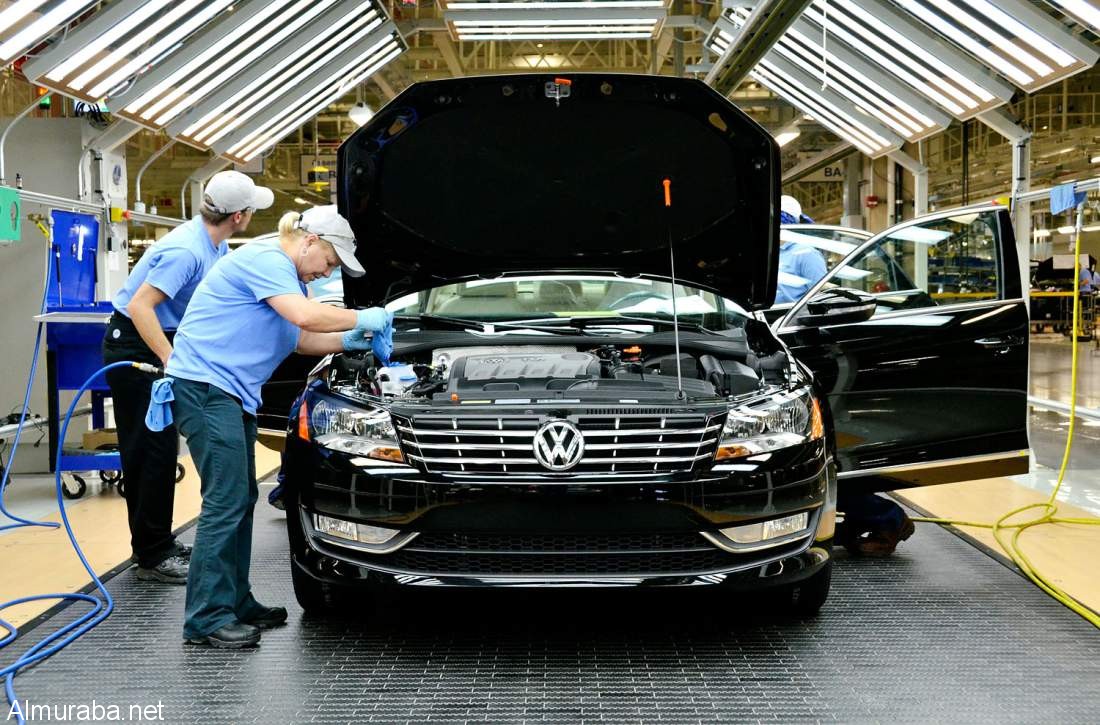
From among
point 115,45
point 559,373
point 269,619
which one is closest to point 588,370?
point 559,373

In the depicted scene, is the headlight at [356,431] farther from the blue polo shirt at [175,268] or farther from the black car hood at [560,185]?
the blue polo shirt at [175,268]

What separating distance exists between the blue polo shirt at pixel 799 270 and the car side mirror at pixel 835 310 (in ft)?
3.43

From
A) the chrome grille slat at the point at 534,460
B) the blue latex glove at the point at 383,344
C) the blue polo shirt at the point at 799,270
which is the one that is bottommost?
the chrome grille slat at the point at 534,460

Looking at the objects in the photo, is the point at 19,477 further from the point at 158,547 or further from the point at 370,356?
the point at 370,356

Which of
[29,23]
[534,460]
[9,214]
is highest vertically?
[29,23]

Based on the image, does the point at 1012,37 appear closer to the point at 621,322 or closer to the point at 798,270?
the point at 798,270

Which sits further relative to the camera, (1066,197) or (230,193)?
(1066,197)

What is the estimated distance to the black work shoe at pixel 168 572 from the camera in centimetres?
431

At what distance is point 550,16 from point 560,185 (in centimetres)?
432

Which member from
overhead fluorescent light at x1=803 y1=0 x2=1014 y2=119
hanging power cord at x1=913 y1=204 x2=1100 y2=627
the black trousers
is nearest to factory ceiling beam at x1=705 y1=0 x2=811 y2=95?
overhead fluorescent light at x1=803 y1=0 x2=1014 y2=119

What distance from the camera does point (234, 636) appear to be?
3449 mm

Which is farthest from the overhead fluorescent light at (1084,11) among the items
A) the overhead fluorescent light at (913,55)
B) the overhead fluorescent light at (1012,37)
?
the overhead fluorescent light at (913,55)

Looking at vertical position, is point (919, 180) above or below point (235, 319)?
above

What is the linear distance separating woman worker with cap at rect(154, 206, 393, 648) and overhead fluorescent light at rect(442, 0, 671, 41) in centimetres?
484
